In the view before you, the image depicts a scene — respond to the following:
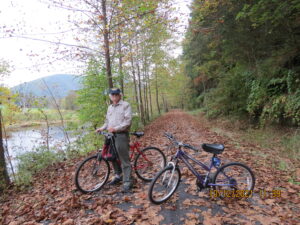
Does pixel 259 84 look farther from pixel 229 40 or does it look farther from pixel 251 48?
pixel 229 40

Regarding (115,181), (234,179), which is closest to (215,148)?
(234,179)

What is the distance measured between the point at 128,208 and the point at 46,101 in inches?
269

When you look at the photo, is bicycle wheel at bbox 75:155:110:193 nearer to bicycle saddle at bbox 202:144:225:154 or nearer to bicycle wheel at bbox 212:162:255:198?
bicycle saddle at bbox 202:144:225:154

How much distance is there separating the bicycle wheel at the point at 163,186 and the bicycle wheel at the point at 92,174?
1.40 meters

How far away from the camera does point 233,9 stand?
7.70 meters

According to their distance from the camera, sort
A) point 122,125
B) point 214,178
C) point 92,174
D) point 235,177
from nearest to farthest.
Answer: point 214,178, point 235,177, point 122,125, point 92,174

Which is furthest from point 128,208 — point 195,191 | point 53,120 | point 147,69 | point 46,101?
point 147,69

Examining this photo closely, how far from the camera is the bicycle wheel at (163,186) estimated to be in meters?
3.18

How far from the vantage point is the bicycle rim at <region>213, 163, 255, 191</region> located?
10.9 feet

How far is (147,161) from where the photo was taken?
15.0 feet

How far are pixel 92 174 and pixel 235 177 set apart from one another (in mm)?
3176

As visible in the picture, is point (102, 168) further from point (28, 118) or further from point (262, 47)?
point (262, 47)
